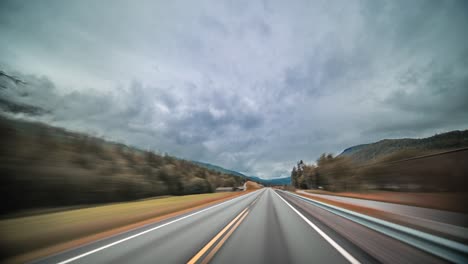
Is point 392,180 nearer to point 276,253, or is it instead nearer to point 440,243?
point 440,243

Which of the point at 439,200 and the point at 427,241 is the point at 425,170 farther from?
the point at 427,241

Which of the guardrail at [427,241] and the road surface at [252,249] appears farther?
the road surface at [252,249]

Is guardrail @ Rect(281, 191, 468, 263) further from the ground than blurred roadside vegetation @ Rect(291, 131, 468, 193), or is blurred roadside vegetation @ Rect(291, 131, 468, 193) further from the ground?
blurred roadside vegetation @ Rect(291, 131, 468, 193)

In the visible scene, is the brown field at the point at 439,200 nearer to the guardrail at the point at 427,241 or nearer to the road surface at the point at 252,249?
the guardrail at the point at 427,241

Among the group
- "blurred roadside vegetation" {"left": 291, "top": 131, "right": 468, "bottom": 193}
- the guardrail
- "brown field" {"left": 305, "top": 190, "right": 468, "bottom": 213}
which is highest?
"blurred roadside vegetation" {"left": 291, "top": 131, "right": 468, "bottom": 193}

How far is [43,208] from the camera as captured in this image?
15719 mm

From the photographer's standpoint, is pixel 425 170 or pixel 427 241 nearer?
pixel 427 241

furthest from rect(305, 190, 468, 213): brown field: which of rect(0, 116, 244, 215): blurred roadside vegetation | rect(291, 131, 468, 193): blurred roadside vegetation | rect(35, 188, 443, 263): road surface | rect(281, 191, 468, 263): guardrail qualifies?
rect(0, 116, 244, 215): blurred roadside vegetation

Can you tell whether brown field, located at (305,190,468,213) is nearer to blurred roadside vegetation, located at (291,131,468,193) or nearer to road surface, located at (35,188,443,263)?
blurred roadside vegetation, located at (291,131,468,193)

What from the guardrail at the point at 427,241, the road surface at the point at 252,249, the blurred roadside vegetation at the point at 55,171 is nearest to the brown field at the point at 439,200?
the guardrail at the point at 427,241

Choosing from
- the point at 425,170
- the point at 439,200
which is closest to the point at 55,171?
the point at 439,200

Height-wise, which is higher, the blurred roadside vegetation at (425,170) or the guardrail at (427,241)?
the blurred roadside vegetation at (425,170)

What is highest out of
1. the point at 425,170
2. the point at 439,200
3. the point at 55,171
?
the point at 55,171

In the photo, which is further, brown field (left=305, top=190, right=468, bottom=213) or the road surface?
brown field (left=305, top=190, right=468, bottom=213)
